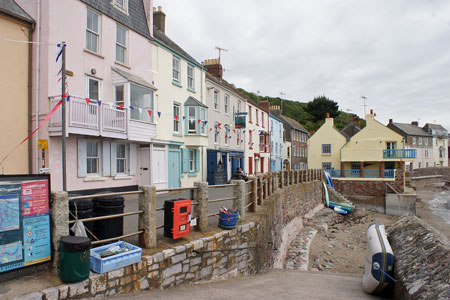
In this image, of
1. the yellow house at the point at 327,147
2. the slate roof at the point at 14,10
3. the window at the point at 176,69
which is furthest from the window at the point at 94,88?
the yellow house at the point at 327,147

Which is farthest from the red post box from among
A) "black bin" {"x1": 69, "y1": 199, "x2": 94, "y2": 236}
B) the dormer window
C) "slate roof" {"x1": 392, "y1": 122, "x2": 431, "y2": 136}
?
"slate roof" {"x1": 392, "y1": 122, "x2": 431, "y2": 136}

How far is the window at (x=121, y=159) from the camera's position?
1380cm

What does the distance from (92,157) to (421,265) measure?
38.1ft

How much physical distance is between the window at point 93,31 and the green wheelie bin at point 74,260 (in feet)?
34.8

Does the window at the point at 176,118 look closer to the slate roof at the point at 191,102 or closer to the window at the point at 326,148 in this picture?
the slate roof at the point at 191,102

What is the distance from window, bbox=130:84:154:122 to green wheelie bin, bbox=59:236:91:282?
1047cm

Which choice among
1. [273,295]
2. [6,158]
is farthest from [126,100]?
[273,295]

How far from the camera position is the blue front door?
16938mm

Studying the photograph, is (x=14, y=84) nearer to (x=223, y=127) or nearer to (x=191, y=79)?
(x=191, y=79)

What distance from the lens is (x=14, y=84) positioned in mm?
10133

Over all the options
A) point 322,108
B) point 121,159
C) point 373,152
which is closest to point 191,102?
point 121,159

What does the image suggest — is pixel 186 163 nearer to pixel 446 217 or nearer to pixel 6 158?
pixel 6 158

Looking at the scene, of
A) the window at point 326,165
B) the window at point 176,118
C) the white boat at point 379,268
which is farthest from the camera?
the window at point 326,165

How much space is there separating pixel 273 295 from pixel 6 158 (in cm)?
962
